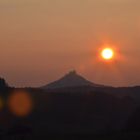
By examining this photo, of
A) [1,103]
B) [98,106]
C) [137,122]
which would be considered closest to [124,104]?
[98,106]

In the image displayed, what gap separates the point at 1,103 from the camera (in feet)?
325

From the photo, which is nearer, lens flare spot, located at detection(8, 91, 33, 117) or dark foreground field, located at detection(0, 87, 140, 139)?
dark foreground field, located at detection(0, 87, 140, 139)

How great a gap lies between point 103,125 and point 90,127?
2.38 meters

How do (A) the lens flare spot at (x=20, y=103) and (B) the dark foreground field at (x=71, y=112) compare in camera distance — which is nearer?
(B) the dark foreground field at (x=71, y=112)

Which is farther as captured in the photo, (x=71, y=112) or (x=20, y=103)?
(x=71, y=112)

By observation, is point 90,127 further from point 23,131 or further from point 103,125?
point 23,131

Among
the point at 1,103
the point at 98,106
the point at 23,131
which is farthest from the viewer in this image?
the point at 98,106

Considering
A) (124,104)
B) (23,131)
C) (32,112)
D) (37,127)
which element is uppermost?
(124,104)

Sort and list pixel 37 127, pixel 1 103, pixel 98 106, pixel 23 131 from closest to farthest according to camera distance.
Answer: pixel 23 131
pixel 37 127
pixel 1 103
pixel 98 106

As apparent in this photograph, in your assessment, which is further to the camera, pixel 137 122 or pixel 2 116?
pixel 2 116

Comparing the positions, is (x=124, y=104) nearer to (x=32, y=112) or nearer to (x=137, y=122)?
(x=32, y=112)

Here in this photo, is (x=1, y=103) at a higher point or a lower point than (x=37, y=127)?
higher

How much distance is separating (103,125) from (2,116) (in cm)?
1424

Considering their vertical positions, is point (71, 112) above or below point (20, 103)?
above
